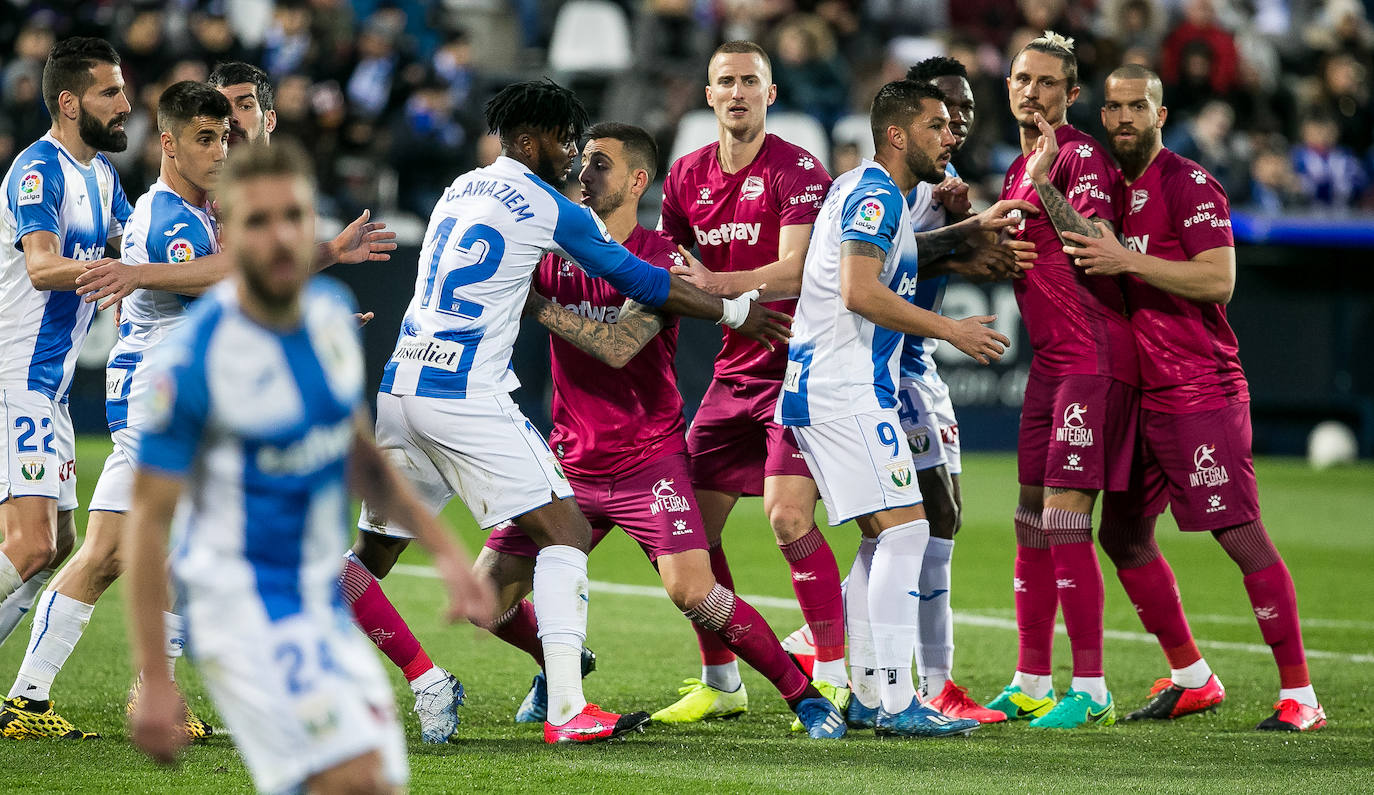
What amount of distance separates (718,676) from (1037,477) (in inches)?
64.3

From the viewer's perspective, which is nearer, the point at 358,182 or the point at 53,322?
the point at 53,322

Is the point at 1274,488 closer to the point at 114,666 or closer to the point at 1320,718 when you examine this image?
the point at 1320,718

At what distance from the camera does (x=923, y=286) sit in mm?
7191

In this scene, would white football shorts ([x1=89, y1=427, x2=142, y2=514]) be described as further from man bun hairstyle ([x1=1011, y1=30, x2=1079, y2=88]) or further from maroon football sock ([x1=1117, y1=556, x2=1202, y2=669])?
maroon football sock ([x1=1117, y1=556, x2=1202, y2=669])

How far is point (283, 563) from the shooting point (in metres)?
3.38

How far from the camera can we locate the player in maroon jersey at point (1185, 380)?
21.6ft

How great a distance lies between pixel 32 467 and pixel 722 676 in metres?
2.86

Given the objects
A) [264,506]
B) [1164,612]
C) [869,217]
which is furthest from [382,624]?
[1164,612]

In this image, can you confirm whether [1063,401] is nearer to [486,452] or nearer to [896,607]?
[896,607]

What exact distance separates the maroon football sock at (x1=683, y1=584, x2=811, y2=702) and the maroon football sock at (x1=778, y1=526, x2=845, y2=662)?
1.46ft

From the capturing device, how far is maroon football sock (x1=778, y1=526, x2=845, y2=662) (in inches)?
258

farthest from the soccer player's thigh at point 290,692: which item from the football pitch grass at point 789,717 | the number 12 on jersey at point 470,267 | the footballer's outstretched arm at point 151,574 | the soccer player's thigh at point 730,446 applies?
the soccer player's thigh at point 730,446

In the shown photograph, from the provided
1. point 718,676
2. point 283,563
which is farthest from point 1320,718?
point 283,563

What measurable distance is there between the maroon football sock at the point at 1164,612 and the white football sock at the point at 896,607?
1.37m
